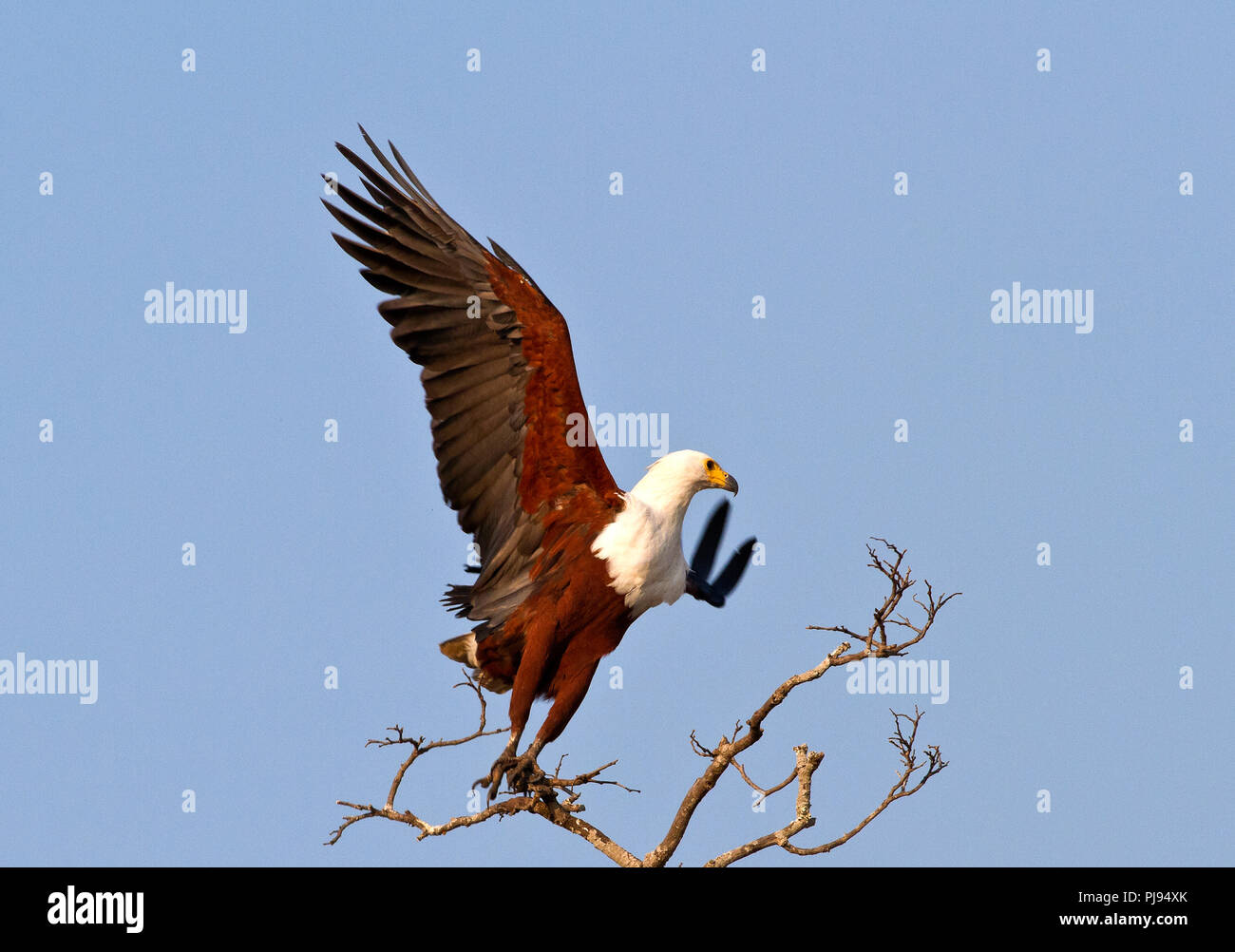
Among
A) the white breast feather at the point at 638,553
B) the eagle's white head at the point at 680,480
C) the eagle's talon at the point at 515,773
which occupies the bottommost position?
the eagle's talon at the point at 515,773

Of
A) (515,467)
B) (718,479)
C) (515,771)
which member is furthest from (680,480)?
(515,771)

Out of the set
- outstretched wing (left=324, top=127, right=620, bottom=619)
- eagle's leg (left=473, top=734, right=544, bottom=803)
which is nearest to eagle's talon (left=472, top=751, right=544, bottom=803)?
eagle's leg (left=473, top=734, right=544, bottom=803)

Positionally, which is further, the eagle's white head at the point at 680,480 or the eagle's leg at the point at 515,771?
the eagle's white head at the point at 680,480

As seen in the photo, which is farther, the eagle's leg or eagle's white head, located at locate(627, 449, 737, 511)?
eagle's white head, located at locate(627, 449, 737, 511)

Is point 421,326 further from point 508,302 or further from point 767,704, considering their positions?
point 767,704

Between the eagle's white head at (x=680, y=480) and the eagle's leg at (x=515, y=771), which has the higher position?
the eagle's white head at (x=680, y=480)

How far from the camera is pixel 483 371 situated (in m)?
9.22

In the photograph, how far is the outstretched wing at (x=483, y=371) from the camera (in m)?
9.10

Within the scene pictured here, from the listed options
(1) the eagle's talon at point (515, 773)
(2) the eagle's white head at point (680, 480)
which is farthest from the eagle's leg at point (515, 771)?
(2) the eagle's white head at point (680, 480)

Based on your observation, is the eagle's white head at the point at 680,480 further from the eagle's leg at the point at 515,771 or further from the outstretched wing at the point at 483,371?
the eagle's leg at the point at 515,771

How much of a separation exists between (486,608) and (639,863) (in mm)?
2014

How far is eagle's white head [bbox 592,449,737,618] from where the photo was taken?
8969 millimetres

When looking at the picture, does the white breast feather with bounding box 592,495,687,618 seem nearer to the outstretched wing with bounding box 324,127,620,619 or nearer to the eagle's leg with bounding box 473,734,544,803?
the outstretched wing with bounding box 324,127,620,619
